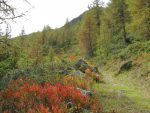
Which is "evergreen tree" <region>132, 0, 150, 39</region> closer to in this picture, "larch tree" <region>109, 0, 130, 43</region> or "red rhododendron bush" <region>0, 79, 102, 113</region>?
"larch tree" <region>109, 0, 130, 43</region>

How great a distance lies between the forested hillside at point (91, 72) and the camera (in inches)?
444

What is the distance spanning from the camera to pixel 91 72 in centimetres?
2311

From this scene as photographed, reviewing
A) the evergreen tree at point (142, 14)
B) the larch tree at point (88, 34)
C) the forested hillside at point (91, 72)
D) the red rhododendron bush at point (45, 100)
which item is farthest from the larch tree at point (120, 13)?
the red rhododendron bush at point (45, 100)

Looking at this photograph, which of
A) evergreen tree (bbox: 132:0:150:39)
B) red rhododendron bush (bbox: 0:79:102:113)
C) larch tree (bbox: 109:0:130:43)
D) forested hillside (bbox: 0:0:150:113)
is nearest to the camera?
red rhododendron bush (bbox: 0:79:102:113)

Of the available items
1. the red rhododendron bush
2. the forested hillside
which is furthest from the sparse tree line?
the red rhododendron bush

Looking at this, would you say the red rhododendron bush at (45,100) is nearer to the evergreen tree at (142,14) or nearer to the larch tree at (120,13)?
the evergreen tree at (142,14)

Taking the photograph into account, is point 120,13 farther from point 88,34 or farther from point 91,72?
point 91,72

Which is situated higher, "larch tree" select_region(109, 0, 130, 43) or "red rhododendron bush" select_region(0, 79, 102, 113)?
"larch tree" select_region(109, 0, 130, 43)

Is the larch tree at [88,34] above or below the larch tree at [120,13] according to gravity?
below

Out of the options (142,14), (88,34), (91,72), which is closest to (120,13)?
(88,34)

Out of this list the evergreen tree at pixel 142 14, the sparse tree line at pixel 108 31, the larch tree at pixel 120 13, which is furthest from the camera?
the larch tree at pixel 120 13

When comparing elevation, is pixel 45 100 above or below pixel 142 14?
below

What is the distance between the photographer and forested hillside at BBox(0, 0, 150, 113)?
11273mm

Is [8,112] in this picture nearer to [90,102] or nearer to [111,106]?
[90,102]
